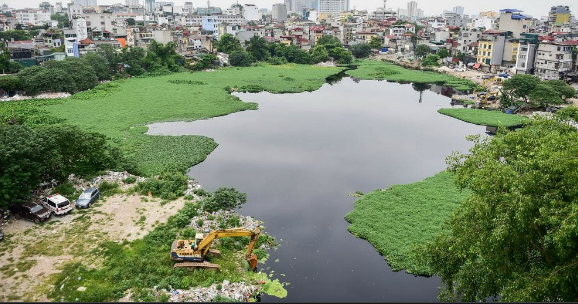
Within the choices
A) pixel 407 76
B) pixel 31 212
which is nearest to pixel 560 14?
pixel 407 76

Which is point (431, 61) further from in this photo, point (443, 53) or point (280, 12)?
point (280, 12)

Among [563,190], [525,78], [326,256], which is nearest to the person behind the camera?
[563,190]

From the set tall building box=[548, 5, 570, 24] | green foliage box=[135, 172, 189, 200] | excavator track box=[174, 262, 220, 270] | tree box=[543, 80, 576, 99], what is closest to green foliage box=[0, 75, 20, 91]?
green foliage box=[135, 172, 189, 200]

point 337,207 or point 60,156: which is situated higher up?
point 60,156

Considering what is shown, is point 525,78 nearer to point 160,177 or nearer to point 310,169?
point 310,169

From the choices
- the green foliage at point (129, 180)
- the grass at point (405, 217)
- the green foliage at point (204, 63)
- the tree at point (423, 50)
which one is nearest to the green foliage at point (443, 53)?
the tree at point (423, 50)

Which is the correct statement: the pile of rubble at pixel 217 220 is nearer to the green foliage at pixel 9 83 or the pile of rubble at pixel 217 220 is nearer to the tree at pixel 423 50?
the green foliage at pixel 9 83

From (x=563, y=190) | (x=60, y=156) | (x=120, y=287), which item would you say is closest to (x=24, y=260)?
(x=120, y=287)
